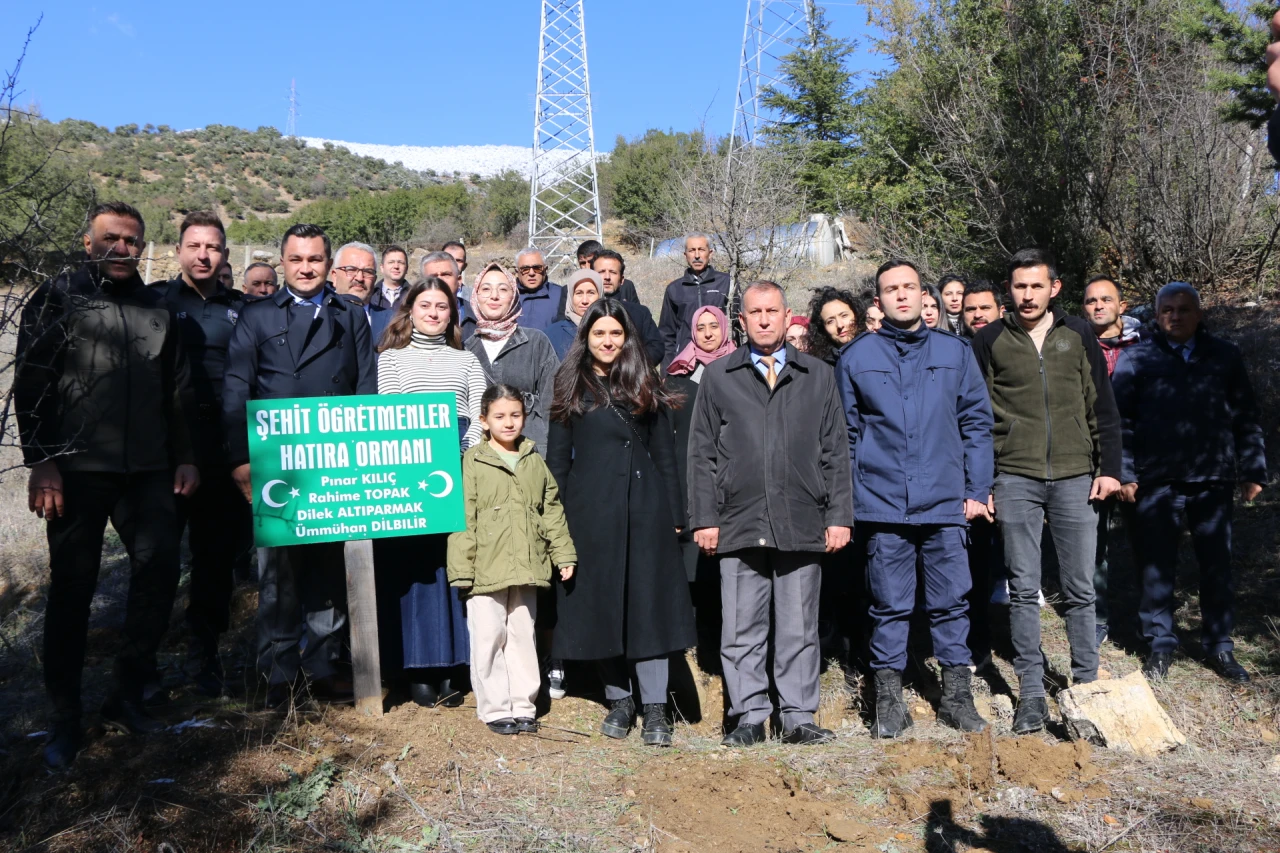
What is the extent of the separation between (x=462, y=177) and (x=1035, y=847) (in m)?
82.1

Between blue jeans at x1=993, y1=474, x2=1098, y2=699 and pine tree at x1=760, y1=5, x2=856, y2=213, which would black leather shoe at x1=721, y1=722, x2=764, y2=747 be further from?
pine tree at x1=760, y1=5, x2=856, y2=213

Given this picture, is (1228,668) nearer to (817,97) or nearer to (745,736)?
(745,736)

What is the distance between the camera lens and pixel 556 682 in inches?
232

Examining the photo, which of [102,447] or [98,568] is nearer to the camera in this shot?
[102,447]

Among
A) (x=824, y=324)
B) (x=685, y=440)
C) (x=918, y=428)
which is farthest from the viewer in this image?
(x=824, y=324)

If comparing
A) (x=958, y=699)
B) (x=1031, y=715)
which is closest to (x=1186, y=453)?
(x=1031, y=715)

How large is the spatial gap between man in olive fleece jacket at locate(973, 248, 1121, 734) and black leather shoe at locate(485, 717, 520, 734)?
264 centimetres

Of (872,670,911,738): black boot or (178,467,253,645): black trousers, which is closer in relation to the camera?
(872,670,911,738): black boot

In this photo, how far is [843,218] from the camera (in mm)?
31188

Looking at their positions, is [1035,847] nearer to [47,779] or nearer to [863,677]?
[863,677]

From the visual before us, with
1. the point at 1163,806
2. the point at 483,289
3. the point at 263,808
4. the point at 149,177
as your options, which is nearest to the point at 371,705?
the point at 263,808

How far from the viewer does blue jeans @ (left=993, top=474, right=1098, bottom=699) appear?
5289 mm

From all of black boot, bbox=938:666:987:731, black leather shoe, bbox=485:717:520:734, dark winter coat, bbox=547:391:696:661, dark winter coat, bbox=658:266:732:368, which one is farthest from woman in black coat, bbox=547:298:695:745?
dark winter coat, bbox=658:266:732:368

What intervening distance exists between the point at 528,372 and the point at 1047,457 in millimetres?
2944
